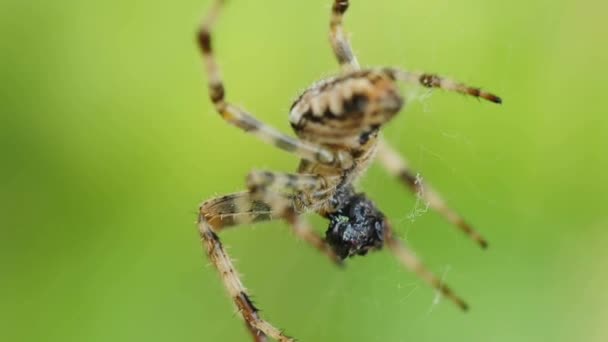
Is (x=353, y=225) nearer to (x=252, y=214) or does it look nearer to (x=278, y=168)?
(x=252, y=214)

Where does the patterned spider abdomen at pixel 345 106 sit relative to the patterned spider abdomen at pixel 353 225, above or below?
above

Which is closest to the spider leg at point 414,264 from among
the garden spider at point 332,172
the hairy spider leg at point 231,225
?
the garden spider at point 332,172

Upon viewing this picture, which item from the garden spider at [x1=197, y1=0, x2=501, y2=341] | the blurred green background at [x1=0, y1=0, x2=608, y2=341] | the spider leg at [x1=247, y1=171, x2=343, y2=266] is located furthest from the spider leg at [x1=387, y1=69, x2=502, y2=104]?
the blurred green background at [x1=0, y1=0, x2=608, y2=341]

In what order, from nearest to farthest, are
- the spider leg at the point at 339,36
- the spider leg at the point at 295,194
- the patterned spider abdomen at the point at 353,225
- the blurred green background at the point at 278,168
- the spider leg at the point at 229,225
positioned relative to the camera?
the spider leg at the point at 295,194 → the patterned spider abdomen at the point at 353,225 → the spider leg at the point at 229,225 → the spider leg at the point at 339,36 → the blurred green background at the point at 278,168

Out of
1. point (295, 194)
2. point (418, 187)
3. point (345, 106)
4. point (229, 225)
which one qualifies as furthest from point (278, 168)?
point (418, 187)

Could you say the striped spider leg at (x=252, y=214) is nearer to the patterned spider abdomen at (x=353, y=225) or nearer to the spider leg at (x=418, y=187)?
the patterned spider abdomen at (x=353, y=225)

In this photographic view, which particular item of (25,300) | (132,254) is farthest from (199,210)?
(25,300)

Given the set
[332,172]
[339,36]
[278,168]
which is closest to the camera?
[332,172]
